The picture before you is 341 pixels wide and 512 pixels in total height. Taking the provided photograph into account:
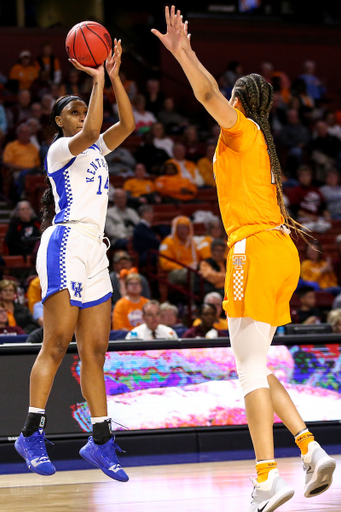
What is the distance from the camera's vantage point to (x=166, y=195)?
12.0 m

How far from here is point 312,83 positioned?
16359mm

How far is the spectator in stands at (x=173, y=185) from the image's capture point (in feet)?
39.5

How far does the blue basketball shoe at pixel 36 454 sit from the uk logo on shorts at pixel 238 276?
1.25 m

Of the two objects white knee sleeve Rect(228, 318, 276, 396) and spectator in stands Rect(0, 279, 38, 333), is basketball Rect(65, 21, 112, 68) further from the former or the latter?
spectator in stands Rect(0, 279, 38, 333)

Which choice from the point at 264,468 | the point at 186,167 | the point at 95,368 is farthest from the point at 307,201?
the point at 264,468

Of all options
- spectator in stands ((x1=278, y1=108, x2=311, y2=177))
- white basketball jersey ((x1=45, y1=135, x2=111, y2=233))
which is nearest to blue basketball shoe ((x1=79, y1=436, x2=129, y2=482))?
white basketball jersey ((x1=45, y1=135, x2=111, y2=233))

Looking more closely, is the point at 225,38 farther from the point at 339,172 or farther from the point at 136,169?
the point at 136,169

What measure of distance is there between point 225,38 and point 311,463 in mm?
14636

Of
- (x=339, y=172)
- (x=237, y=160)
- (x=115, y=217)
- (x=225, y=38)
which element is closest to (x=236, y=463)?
(x=237, y=160)

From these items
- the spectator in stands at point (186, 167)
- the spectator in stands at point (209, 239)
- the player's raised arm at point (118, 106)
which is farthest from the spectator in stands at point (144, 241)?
the player's raised arm at point (118, 106)

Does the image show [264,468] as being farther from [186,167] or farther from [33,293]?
[186,167]

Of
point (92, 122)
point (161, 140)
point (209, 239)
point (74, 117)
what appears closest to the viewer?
point (92, 122)

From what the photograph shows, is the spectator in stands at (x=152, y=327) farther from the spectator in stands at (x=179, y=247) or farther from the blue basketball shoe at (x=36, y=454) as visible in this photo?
the blue basketball shoe at (x=36, y=454)

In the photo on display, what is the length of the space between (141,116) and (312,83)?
15.6 feet
